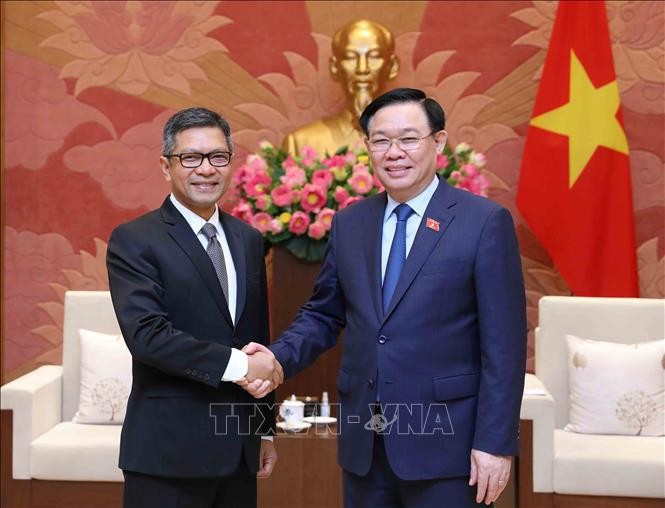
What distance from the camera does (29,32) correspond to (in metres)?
4.57

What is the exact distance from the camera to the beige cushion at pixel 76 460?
3.27 metres

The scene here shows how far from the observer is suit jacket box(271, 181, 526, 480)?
1992 millimetres

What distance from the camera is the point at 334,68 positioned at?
424 cm

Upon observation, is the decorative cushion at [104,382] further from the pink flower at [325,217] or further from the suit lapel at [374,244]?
the suit lapel at [374,244]

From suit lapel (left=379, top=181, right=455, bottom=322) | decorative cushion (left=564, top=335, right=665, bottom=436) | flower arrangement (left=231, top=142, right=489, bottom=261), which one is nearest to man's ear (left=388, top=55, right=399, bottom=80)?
flower arrangement (left=231, top=142, right=489, bottom=261)

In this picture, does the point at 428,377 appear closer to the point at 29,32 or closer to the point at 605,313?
the point at 605,313

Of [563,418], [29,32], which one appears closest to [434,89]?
[563,418]

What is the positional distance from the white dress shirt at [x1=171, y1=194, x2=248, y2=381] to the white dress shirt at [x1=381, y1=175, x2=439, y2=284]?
0.36m

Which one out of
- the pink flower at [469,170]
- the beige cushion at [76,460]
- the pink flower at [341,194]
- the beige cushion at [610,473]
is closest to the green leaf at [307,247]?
the pink flower at [341,194]

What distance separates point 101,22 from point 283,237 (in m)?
1.71

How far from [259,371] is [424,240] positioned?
49 centimetres

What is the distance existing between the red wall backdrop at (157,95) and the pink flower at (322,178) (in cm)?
97

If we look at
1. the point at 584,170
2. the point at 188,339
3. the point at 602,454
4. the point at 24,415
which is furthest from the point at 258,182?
the point at 188,339

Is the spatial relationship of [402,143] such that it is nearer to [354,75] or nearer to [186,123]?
[186,123]
